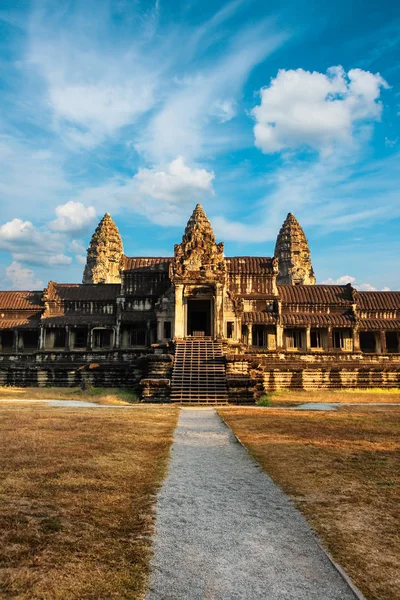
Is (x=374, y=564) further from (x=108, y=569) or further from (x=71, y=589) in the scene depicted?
(x=71, y=589)

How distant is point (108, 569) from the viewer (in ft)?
15.1

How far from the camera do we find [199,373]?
2628cm

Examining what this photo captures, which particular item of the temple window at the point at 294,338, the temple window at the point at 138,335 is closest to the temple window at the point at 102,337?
the temple window at the point at 138,335

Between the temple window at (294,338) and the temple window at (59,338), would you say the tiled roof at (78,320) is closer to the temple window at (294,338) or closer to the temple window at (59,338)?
the temple window at (59,338)

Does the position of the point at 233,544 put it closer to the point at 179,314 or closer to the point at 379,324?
the point at 179,314

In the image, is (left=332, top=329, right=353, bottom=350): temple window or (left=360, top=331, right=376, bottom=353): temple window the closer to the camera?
(left=332, top=329, right=353, bottom=350): temple window

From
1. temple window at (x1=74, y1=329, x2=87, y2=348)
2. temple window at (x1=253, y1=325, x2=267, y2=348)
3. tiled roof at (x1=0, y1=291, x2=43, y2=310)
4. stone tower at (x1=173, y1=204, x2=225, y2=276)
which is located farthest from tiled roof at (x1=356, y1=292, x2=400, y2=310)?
tiled roof at (x1=0, y1=291, x2=43, y2=310)

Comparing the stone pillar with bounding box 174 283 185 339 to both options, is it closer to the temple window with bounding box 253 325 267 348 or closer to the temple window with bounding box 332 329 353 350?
the temple window with bounding box 253 325 267 348

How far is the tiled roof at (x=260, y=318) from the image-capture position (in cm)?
3806

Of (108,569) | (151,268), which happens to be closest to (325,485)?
(108,569)

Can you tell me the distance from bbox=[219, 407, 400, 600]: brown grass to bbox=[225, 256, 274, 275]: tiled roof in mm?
25209

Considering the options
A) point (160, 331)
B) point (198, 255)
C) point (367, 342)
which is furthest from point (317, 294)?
point (160, 331)

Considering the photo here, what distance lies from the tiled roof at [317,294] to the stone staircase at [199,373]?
13606 millimetres

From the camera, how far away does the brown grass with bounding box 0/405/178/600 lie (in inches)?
171
